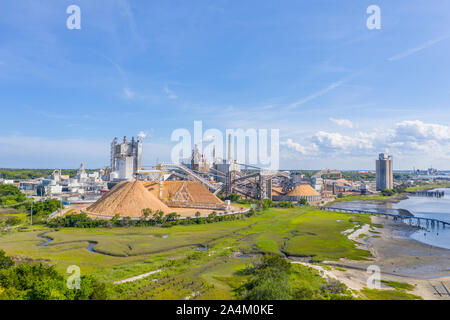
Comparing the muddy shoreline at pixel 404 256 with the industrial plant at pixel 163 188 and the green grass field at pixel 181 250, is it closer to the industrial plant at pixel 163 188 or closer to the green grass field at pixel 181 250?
the green grass field at pixel 181 250

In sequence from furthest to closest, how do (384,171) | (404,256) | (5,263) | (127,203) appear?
(384,171) < (127,203) < (404,256) < (5,263)

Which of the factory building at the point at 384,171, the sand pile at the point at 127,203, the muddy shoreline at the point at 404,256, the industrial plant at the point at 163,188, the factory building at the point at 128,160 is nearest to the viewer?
the muddy shoreline at the point at 404,256

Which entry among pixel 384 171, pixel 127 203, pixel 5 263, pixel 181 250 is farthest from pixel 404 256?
pixel 384 171

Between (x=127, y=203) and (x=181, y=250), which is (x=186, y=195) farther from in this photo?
(x=181, y=250)

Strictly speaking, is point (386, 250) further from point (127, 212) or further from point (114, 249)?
point (127, 212)

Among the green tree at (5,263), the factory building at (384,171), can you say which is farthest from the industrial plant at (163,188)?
the green tree at (5,263)

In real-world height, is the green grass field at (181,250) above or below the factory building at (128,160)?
below
